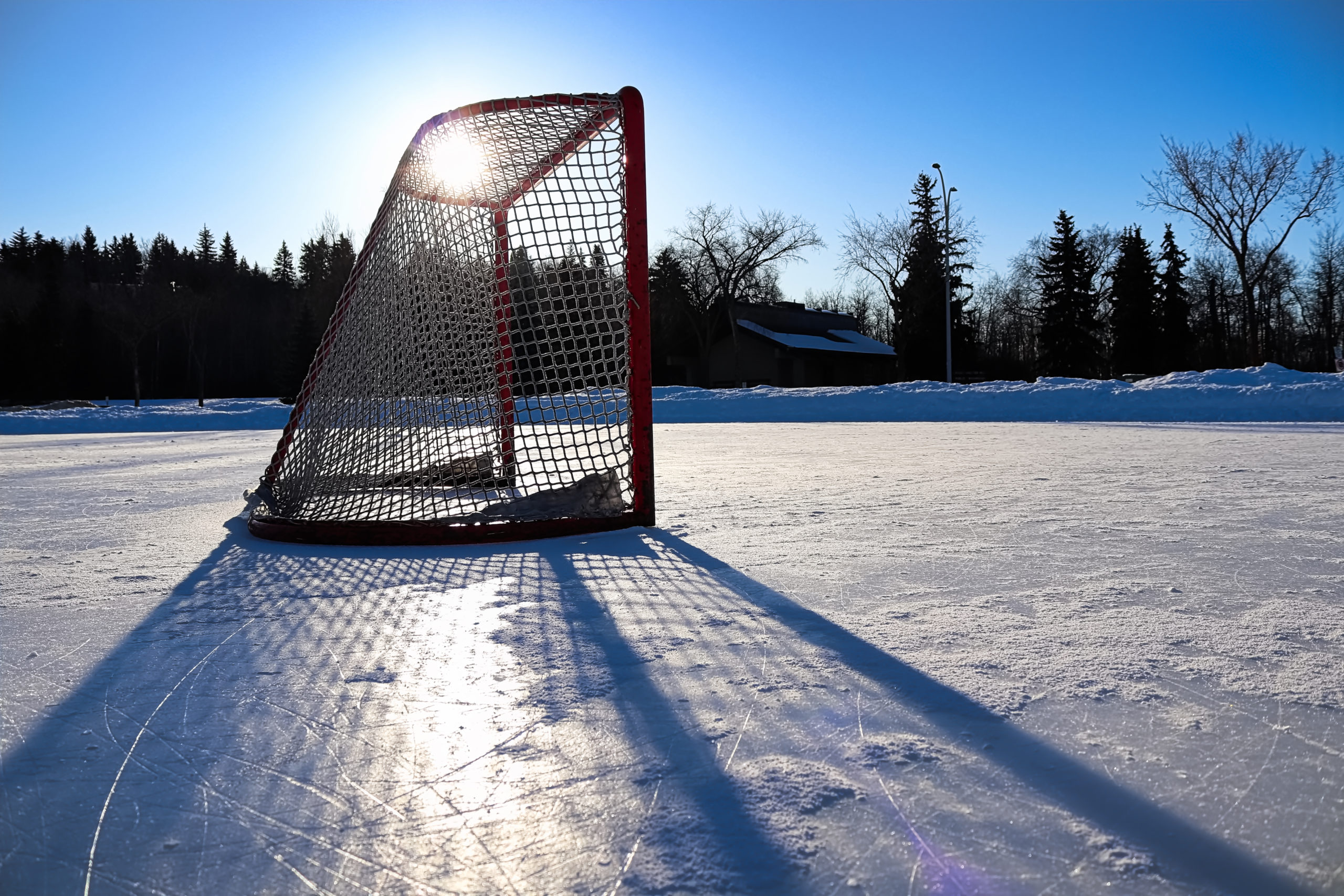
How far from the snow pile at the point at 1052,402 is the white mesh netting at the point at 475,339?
10519 mm

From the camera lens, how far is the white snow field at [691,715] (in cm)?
102

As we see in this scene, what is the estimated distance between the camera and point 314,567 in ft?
9.57

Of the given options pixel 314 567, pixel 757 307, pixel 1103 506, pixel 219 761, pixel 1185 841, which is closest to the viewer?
pixel 1185 841

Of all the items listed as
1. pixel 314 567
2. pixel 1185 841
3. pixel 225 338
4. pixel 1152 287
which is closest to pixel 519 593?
pixel 314 567

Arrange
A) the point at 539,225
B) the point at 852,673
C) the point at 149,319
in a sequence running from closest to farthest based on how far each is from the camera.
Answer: the point at 852,673
the point at 539,225
the point at 149,319

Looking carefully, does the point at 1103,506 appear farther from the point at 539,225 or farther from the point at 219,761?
the point at 219,761

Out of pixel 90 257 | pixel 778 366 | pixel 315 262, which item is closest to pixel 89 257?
pixel 90 257

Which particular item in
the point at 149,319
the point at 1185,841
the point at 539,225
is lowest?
the point at 1185,841

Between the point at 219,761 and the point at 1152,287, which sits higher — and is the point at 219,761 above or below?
below

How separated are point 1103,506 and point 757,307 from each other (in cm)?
3239

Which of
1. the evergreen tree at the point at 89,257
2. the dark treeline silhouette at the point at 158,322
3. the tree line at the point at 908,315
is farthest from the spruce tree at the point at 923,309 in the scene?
the evergreen tree at the point at 89,257

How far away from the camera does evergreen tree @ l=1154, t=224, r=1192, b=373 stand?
38406 millimetres

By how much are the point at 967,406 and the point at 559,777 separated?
46.0 feet

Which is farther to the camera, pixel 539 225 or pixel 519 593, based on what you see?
pixel 539 225
